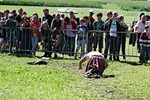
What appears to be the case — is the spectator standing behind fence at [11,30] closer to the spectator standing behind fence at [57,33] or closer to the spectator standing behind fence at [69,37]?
the spectator standing behind fence at [57,33]

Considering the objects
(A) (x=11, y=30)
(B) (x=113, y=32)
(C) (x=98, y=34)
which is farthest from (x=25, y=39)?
(B) (x=113, y=32)

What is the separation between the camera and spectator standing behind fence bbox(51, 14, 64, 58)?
64.5 feet

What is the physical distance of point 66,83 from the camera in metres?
13.8

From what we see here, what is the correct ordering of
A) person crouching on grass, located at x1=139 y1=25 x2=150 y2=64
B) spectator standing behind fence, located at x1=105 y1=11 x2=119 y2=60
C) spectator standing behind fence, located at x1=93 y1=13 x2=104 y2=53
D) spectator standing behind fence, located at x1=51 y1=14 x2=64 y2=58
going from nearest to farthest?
person crouching on grass, located at x1=139 y1=25 x2=150 y2=64, spectator standing behind fence, located at x1=105 y1=11 x2=119 y2=60, spectator standing behind fence, located at x1=51 y1=14 x2=64 y2=58, spectator standing behind fence, located at x1=93 y1=13 x2=104 y2=53

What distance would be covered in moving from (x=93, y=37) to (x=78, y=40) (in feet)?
2.15

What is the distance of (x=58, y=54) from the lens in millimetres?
20703

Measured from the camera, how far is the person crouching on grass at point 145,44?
18.5 m

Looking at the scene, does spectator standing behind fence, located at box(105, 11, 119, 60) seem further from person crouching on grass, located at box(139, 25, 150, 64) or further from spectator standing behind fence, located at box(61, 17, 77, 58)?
spectator standing behind fence, located at box(61, 17, 77, 58)

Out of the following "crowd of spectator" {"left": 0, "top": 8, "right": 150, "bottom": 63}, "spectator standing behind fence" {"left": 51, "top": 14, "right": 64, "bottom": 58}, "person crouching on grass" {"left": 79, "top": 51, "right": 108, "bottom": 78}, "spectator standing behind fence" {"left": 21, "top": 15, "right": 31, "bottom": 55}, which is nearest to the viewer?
"person crouching on grass" {"left": 79, "top": 51, "right": 108, "bottom": 78}

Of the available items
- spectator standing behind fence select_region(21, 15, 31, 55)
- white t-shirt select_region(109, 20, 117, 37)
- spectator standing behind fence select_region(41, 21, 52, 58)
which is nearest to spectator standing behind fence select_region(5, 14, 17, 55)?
spectator standing behind fence select_region(21, 15, 31, 55)

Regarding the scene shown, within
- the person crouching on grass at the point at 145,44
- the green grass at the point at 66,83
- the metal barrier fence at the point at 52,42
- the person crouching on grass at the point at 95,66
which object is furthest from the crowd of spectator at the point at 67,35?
the person crouching on grass at the point at 95,66

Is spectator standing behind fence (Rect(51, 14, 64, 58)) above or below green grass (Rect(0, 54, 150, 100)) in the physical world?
above

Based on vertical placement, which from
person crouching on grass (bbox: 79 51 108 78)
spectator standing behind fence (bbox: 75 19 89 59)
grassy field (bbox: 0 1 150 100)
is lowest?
grassy field (bbox: 0 1 150 100)

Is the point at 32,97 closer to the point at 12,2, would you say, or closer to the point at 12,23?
the point at 12,23
